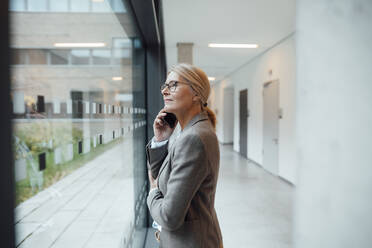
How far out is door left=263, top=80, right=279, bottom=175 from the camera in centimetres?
628

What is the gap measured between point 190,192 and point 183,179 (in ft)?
0.19

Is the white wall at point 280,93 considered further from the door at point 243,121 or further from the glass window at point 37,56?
the glass window at point 37,56

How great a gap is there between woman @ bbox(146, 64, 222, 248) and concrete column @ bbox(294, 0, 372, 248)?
642mm

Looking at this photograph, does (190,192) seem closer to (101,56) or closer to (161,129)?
(161,129)

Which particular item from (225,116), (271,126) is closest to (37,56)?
(271,126)

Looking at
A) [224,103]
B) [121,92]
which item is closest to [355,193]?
[121,92]

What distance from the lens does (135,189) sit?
99.6 inches

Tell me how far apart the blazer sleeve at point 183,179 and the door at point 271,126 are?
5.69 m

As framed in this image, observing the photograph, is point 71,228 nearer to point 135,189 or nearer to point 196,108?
point 196,108

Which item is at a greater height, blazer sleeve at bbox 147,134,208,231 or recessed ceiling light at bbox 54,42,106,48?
recessed ceiling light at bbox 54,42,106,48

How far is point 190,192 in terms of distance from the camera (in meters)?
0.95

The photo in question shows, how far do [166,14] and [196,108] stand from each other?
12.3 feet

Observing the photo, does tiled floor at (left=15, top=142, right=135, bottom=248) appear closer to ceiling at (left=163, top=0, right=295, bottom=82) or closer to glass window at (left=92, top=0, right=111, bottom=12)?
glass window at (left=92, top=0, right=111, bottom=12)

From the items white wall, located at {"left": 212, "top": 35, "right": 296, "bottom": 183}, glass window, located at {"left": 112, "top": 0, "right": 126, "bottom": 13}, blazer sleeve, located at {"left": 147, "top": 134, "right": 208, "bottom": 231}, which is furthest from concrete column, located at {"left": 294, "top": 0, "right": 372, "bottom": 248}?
white wall, located at {"left": 212, "top": 35, "right": 296, "bottom": 183}
